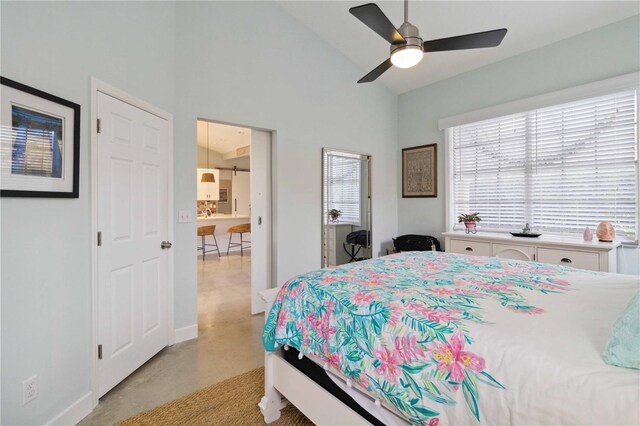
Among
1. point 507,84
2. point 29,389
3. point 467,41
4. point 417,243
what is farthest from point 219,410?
point 507,84

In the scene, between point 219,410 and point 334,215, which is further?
point 334,215

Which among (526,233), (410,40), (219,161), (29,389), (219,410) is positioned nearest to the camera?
(29,389)

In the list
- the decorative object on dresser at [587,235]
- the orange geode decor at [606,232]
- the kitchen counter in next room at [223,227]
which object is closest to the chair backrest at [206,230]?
the kitchen counter in next room at [223,227]

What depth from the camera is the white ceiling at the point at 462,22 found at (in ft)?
9.20

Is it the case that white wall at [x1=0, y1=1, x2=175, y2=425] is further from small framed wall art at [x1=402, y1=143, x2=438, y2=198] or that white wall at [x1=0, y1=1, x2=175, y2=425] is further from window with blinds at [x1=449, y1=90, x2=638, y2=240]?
window with blinds at [x1=449, y1=90, x2=638, y2=240]

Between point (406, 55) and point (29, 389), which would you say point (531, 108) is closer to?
point (406, 55)

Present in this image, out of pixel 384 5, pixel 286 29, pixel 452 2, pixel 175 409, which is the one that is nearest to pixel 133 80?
pixel 286 29

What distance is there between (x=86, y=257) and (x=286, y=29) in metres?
3.16

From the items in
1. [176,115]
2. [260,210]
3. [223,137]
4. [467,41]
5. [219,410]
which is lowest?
[219,410]

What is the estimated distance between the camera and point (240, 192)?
9234 millimetres

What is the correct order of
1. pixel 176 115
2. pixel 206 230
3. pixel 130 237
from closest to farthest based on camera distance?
pixel 130 237 < pixel 176 115 < pixel 206 230

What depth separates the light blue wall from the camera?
2.85 m

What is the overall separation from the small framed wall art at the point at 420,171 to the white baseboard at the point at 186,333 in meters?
3.46

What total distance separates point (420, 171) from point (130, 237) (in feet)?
12.5
